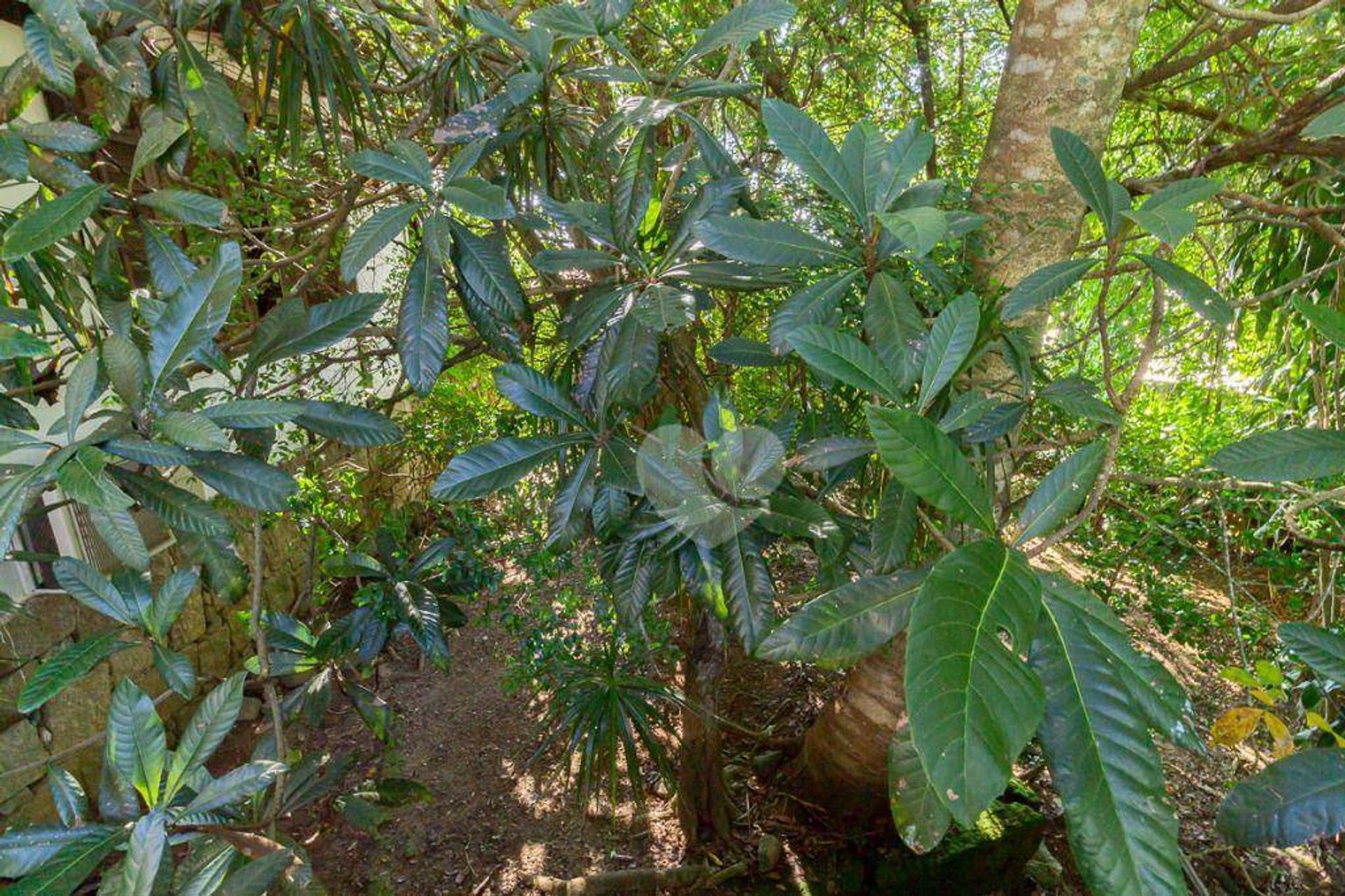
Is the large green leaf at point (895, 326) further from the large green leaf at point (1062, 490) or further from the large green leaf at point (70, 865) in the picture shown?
the large green leaf at point (70, 865)

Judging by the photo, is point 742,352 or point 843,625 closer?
point 843,625

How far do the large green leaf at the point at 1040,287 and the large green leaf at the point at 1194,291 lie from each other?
84 millimetres

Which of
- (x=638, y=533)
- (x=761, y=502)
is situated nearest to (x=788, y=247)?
(x=761, y=502)

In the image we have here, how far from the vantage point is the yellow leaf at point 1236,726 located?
1.37 metres

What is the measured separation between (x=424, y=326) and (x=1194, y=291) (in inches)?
42.4

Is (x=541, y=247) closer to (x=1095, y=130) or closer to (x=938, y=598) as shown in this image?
(x=1095, y=130)

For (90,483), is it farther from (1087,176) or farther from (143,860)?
(1087,176)

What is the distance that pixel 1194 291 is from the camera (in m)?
0.91

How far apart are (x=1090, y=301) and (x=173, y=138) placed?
3.61 meters

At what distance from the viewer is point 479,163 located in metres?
1.56

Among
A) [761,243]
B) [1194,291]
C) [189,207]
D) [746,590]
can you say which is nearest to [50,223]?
[189,207]

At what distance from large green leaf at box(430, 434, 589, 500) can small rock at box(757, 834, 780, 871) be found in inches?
59.7

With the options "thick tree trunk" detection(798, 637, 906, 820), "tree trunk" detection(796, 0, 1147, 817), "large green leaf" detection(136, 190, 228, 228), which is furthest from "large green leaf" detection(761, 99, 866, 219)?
"thick tree trunk" detection(798, 637, 906, 820)

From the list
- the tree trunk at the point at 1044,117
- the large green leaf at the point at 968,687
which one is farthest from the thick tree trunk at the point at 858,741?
the large green leaf at the point at 968,687
